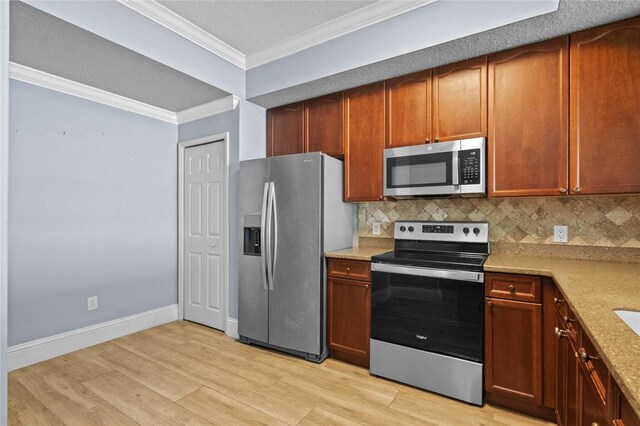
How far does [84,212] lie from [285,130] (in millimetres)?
2054

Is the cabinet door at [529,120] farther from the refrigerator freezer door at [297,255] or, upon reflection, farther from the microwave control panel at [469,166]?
the refrigerator freezer door at [297,255]

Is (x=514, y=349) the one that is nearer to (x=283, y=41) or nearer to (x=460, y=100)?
(x=460, y=100)

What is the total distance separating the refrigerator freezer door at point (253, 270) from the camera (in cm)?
287

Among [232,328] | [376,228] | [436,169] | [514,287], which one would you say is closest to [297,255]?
[376,228]

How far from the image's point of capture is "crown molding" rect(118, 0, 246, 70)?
2275 millimetres

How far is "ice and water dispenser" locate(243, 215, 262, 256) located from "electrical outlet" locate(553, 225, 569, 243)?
2323mm

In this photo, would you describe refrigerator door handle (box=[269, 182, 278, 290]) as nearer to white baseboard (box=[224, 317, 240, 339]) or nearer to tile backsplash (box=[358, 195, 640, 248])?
white baseboard (box=[224, 317, 240, 339])

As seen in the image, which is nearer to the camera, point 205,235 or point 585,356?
point 585,356

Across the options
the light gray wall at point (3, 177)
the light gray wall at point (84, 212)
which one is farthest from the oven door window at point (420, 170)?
the light gray wall at point (84, 212)

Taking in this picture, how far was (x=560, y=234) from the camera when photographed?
2.30m

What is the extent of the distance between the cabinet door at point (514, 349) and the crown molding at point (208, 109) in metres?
2.83

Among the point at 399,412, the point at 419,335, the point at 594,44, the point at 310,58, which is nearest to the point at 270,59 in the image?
the point at 310,58

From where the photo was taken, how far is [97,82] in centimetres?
288

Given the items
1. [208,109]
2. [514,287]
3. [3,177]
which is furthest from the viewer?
[208,109]
